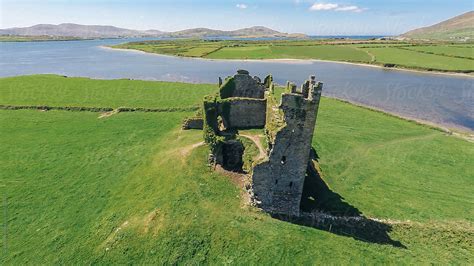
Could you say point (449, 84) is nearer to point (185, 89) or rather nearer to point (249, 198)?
point (185, 89)

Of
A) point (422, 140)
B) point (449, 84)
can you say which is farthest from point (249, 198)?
point (449, 84)

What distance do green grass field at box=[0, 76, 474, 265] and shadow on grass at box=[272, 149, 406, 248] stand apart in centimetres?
45

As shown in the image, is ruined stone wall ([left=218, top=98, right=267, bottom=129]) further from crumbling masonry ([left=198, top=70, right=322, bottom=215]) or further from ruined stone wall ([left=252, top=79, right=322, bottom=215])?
ruined stone wall ([left=252, top=79, right=322, bottom=215])

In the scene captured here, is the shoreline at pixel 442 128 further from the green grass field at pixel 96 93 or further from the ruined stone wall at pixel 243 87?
the green grass field at pixel 96 93

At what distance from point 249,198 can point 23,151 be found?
27.6 m

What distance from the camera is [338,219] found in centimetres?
2412

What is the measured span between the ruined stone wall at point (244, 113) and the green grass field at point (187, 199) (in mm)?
4123

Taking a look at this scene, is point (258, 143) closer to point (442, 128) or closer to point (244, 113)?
point (244, 113)

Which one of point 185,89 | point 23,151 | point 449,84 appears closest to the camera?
point 23,151

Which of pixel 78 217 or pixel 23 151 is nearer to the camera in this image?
pixel 78 217

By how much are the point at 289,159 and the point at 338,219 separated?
623 cm

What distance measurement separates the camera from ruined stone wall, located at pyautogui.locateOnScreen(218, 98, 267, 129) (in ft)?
120

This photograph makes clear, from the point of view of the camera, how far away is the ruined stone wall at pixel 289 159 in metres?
21.9

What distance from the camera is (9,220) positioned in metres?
24.1
